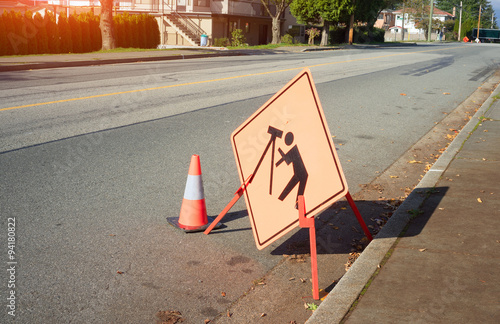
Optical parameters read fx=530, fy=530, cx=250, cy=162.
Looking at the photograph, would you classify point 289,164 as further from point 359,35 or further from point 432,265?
point 359,35

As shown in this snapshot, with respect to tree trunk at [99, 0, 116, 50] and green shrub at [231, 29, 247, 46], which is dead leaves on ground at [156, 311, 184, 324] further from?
green shrub at [231, 29, 247, 46]

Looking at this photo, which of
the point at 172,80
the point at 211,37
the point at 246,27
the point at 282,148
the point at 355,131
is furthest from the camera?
the point at 246,27

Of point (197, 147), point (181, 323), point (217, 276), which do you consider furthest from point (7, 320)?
point (197, 147)

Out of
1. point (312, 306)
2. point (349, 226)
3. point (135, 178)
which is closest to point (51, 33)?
point (135, 178)

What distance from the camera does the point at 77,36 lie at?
86.2ft

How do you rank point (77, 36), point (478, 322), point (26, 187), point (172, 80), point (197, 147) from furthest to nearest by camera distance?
point (77, 36) < point (172, 80) < point (197, 147) < point (26, 187) < point (478, 322)

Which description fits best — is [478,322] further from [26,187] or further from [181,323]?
[26,187]

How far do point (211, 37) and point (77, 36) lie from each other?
20.1m

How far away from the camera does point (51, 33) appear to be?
24.5 m

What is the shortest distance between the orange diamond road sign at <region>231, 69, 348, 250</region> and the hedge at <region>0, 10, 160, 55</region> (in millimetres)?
21115

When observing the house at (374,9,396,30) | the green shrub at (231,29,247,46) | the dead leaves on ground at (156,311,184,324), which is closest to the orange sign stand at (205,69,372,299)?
the dead leaves on ground at (156,311,184,324)

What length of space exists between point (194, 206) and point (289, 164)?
3.44ft

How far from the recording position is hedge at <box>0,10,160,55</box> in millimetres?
22562

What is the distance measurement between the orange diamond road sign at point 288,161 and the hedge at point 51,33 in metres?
21.1
